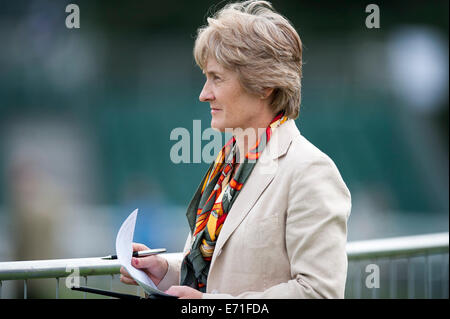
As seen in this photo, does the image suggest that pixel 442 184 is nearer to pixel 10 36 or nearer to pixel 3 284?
pixel 10 36

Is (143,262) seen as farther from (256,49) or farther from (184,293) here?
(256,49)

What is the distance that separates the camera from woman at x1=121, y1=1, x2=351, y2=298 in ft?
6.55

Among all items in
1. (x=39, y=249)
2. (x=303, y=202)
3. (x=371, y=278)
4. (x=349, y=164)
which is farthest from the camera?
(x=349, y=164)

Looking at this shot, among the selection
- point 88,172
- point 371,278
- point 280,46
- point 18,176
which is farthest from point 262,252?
point 88,172

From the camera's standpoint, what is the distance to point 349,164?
40.7 ft

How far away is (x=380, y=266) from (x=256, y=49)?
186 cm

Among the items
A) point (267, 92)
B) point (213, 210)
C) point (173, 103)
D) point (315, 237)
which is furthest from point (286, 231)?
point (173, 103)

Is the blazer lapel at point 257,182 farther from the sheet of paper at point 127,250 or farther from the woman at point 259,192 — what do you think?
the sheet of paper at point 127,250

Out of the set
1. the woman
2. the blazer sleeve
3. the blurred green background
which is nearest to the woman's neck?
the woman

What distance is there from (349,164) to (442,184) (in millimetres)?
2249

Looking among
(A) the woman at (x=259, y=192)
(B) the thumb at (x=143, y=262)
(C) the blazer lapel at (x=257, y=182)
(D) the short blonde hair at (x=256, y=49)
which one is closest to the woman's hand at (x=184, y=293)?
(A) the woman at (x=259, y=192)

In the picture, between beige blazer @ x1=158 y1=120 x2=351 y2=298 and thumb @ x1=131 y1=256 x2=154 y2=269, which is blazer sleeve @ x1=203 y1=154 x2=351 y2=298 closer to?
beige blazer @ x1=158 y1=120 x2=351 y2=298

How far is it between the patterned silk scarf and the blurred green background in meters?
7.09

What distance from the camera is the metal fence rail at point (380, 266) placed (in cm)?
264
